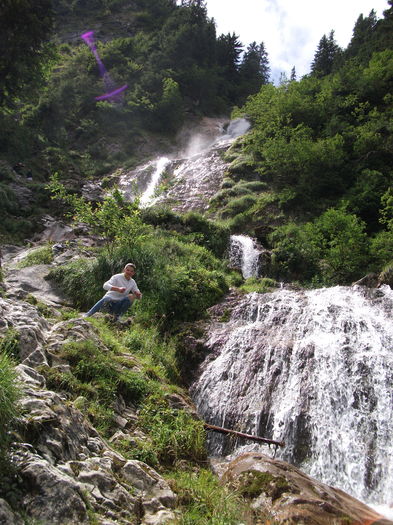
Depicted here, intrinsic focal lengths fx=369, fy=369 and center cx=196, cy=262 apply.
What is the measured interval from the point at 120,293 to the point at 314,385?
15.3 feet

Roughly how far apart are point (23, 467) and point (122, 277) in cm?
584

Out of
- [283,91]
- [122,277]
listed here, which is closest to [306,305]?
[122,277]

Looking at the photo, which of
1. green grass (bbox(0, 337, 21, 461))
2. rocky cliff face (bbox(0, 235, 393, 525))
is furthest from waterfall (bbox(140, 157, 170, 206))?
green grass (bbox(0, 337, 21, 461))

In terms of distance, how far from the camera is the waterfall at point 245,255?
15367 mm

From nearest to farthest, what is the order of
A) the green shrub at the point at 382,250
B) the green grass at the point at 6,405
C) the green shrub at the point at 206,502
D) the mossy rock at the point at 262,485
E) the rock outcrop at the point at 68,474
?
the rock outcrop at the point at 68,474 → the green grass at the point at 6,405 → the green shrub at the point at 206,502 → the mossy rock at the point at 262,485 → the green shrub at the point at 382,250

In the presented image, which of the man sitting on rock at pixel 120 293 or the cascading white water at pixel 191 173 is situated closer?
the man sitting on rock at pixel 120 293

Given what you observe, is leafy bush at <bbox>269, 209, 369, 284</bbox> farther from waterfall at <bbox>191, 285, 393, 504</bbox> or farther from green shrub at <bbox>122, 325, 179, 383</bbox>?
green shrub at <bbox>122, 325, 179, 383</bbox>

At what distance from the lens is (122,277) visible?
8523 mm

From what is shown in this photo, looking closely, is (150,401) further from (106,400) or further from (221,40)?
(221,40)

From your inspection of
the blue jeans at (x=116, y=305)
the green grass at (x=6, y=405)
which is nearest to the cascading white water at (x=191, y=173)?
the blue jeans at (x=116, y=305)

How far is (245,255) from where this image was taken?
52.6 feet

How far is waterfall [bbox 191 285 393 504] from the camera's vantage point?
21.2 ft

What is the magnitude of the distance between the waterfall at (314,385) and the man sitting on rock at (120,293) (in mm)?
2461

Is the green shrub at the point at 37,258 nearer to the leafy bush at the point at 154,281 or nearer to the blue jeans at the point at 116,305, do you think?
the leafy bush at the point at 154,281
